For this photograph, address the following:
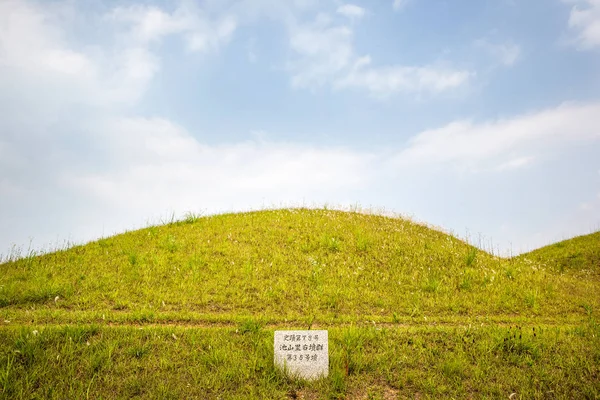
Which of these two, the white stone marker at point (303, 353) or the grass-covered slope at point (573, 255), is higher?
the grass-covered slope at point (573, 255)

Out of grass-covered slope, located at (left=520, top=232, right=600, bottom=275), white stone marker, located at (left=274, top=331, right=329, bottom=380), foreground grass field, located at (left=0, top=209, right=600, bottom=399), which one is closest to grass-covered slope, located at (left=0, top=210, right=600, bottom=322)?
foreground grass field, located at (left=0, top=209, right=600, bottom=399)

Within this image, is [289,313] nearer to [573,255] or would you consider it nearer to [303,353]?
[303,353]

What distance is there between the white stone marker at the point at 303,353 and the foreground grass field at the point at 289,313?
22 centimetres

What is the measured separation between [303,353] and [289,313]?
4.07 metres

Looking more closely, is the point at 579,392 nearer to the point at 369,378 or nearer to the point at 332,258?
the point at 369,378

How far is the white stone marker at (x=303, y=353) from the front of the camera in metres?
7.46

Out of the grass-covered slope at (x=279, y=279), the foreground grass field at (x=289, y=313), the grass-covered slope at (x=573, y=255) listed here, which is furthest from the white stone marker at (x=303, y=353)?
the grass-covered slope at (x=573, y=255)

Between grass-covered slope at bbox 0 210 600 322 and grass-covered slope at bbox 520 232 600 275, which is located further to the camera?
grass-covered slope at bbox 520 232 600 275

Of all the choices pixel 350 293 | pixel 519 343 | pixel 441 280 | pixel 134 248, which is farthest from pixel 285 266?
pixel 519 343

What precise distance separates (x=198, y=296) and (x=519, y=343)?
932 centimetres

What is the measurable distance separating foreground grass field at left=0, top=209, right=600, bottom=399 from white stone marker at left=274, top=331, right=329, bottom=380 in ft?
0.73

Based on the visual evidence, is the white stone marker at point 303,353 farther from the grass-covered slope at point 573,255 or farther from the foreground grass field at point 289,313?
the grass-covered slope at point 573,255

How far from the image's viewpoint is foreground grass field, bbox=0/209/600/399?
7332 millimetres

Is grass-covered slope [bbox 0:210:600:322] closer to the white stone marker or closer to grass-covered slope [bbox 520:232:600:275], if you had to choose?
the white stone marker
